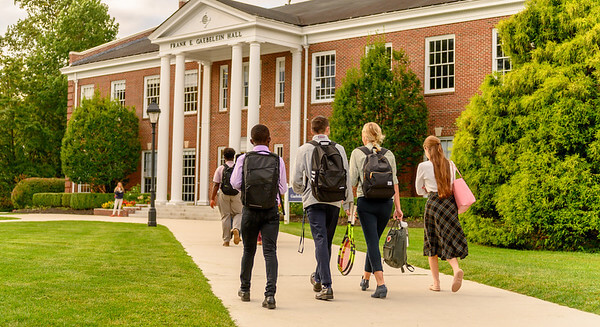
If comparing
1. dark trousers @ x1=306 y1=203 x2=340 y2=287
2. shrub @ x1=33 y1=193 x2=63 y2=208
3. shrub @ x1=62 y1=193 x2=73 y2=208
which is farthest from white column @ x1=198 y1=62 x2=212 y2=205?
dark trousers @ x1=306 y1=203 x2=340 y2=287

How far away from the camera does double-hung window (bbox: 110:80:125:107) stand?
3725cm

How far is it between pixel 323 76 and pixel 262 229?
845 inches

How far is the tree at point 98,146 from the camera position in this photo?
112 feet

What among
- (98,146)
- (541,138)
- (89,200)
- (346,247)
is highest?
(98,146)

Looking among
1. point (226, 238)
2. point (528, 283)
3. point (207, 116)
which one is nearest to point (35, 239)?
point (226, 238)

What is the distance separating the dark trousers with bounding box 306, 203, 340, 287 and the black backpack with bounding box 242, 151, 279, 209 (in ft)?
1.65

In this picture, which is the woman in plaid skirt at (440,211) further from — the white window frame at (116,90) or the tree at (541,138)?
the white window frame at (116,90)

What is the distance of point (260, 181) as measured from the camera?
25.2 ft

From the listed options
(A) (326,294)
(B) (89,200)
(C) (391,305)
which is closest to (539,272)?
(C) (391,305)

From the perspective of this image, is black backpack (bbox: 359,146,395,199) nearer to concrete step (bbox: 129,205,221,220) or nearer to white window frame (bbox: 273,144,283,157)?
concrete step (bbox: 129,205,221,220)

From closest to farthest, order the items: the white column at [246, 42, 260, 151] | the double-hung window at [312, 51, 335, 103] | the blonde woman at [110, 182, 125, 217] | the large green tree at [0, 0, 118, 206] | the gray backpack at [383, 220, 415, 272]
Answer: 1. the gray backpack at [383, 220, 415, 272]
2. the white column at [246, 42, 260, 151]
3. the double-hung window at [312, 51, 335, 103]
4. the blonde woman at [110, 182, 125, 217]
5. the large green tree at [0, 0, 118, 206]

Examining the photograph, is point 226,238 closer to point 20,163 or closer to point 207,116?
point 207,116

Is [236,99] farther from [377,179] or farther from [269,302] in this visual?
[269,302]

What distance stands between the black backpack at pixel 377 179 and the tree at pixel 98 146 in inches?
1091
